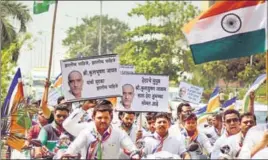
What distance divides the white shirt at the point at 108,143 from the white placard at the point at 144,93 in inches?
112

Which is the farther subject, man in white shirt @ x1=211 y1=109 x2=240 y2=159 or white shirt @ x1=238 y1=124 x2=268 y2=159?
man in white shirt @ x1=211 y1=109 x2=240 y2=159

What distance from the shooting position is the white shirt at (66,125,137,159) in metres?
9.26

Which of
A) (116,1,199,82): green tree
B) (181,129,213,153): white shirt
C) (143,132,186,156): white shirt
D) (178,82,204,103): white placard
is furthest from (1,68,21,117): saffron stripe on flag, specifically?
(116,1,199,82): green tree

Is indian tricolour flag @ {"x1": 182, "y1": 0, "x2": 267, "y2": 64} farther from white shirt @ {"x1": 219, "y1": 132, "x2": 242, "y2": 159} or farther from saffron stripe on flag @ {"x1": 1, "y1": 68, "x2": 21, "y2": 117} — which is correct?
saffron stripe on flag @ {"x1": 1, "y1": 68, "x2": 21, "y2": 117}

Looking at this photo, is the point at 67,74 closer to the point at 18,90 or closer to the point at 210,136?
the point at 18,90

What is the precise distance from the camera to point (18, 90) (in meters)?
11.1

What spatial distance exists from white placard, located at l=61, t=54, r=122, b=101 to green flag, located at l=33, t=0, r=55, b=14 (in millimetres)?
25416

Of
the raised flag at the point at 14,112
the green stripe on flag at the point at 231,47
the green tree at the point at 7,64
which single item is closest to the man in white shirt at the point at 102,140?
the raised flag at the point at 14,112

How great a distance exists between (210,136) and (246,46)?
19.9ft

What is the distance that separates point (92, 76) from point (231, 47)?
11.9 ft

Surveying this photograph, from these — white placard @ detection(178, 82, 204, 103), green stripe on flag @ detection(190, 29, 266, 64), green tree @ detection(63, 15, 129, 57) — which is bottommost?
green stripe on flag @ detection(190, 29, 266, 64)

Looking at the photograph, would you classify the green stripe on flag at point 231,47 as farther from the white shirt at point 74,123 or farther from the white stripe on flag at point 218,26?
the white shirt at point 74,123

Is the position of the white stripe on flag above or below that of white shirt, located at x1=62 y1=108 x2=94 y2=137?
above

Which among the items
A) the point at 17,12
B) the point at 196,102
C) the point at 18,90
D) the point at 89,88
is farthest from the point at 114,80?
the point at 17,12
